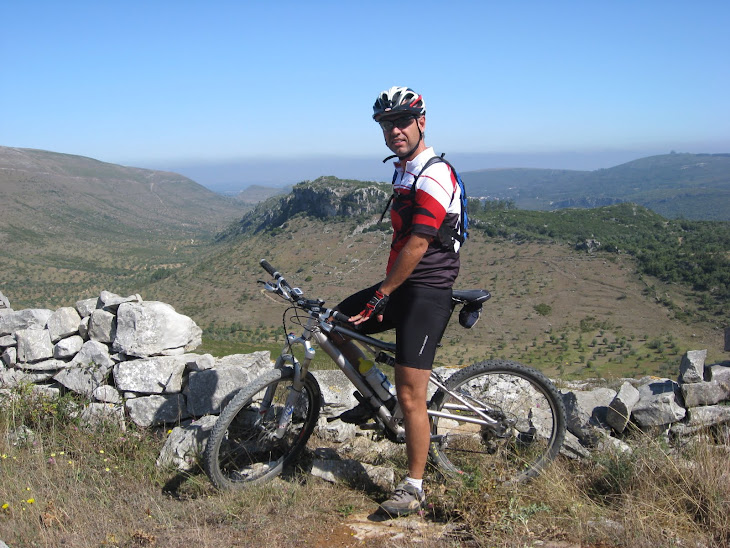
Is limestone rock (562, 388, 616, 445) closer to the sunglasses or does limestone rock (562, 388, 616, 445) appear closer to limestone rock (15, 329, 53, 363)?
the sunglasses

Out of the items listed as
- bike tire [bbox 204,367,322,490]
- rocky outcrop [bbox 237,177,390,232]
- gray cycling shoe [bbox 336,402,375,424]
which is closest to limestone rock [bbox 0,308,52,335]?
bike tire [bbox 204,367,322,490]

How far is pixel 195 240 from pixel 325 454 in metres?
164

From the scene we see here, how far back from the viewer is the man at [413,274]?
10.8 ft

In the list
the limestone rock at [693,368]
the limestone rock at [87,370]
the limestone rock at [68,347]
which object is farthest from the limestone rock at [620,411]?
the limestone rock at [68,347]

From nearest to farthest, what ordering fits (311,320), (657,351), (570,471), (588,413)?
(311,320)
(570,471)
(588,413)
(657,351)

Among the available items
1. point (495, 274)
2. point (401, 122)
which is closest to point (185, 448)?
point (401, 122)

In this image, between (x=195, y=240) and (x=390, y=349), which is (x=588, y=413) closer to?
(x=390, y=349)

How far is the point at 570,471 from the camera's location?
3990 millimetres

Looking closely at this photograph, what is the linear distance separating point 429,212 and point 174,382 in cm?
313

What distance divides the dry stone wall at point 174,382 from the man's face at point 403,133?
8.21 ft

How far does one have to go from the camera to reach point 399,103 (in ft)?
11.2

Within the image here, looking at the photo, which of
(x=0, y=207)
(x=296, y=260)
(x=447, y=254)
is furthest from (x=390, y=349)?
(x=0, y=207)

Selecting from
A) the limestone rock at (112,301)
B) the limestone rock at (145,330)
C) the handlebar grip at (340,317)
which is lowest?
the limestone rock at (145,330)

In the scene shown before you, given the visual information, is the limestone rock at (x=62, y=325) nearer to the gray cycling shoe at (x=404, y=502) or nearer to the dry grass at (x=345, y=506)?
the dry grass at (x=345, y=506)
